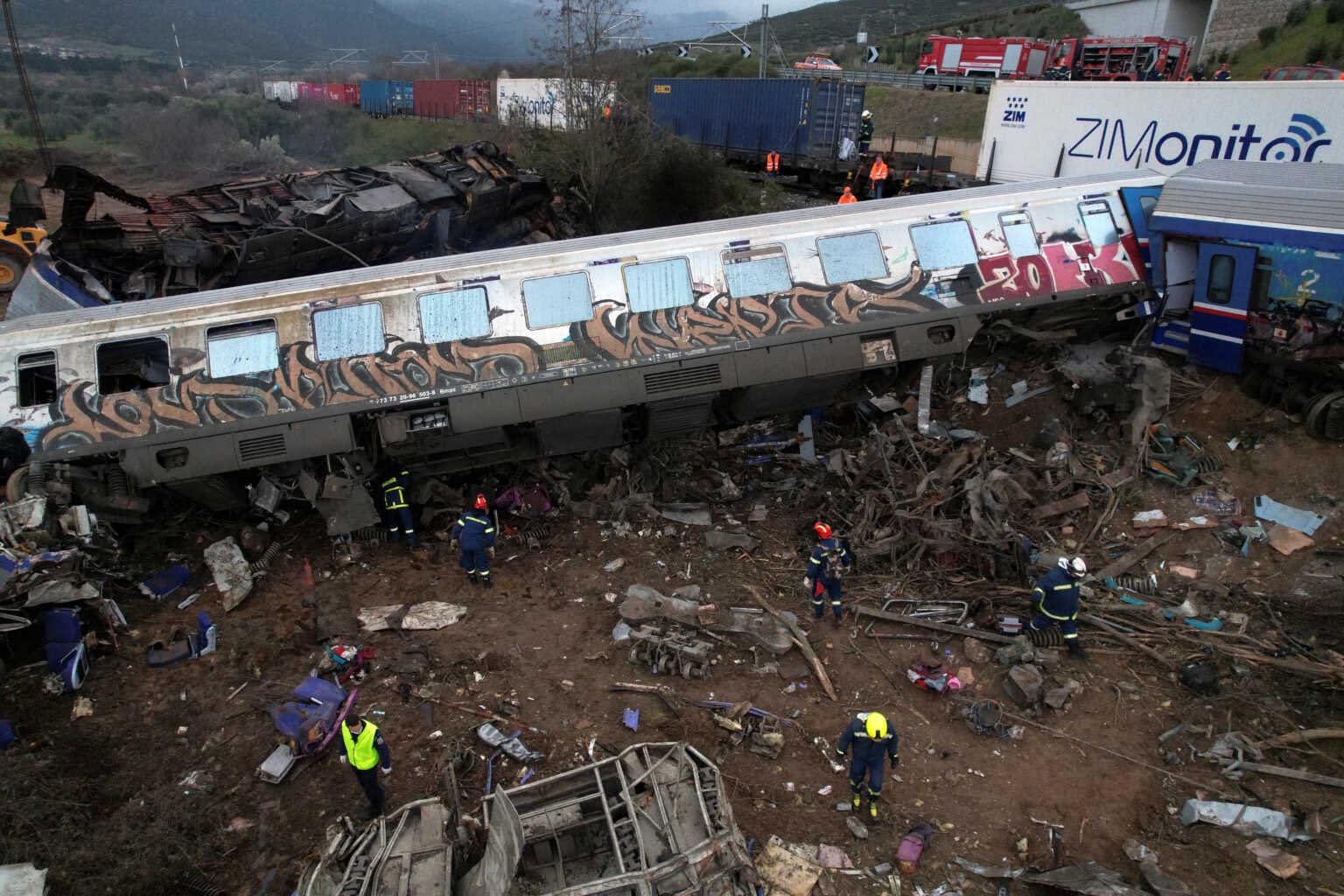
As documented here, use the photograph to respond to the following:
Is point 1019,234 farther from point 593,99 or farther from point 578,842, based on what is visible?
point 593,99

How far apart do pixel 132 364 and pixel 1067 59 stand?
3156cm

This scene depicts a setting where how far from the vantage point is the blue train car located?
8.27 metres

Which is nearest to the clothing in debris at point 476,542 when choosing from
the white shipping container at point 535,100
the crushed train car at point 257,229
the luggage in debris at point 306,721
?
the luggage in debris at point 306,721

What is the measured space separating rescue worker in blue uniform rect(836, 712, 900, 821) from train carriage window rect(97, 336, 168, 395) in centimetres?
849

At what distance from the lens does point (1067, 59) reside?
28266mm

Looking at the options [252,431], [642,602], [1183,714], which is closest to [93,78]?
[252,431]

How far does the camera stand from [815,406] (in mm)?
10297

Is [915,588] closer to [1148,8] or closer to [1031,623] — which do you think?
[1031,623]

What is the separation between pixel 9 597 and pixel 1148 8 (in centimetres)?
4764

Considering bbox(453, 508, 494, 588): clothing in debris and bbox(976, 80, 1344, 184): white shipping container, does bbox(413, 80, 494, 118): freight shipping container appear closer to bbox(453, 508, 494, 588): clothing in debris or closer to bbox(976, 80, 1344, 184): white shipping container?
bbox(976, 80, 1344, 184): white shipping container

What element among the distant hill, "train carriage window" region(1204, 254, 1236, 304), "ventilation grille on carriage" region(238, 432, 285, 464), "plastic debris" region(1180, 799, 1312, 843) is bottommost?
"plastic debris" region(1180, 799, 1312, 843)

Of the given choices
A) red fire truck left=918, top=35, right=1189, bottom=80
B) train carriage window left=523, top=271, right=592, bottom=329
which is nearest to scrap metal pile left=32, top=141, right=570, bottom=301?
train carriage window left=523, top=271, right=592, bottom=329

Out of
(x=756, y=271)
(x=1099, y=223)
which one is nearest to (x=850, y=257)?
(x=756, y=271)

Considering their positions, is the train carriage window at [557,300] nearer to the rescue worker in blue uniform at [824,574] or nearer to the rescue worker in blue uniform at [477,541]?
the rescue worker in blue uniform at [477,541]
